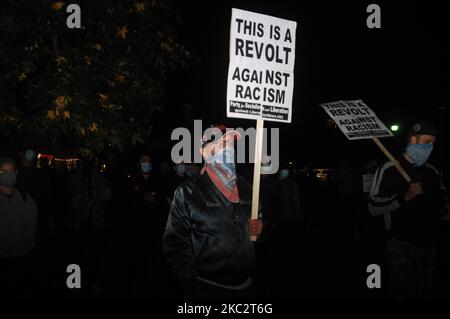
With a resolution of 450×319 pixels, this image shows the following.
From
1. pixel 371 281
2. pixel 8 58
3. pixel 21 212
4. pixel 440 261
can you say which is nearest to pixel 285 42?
pixel 21 212

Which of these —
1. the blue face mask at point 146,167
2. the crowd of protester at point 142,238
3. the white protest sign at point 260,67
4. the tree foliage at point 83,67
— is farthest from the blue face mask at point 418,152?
the blue face mask at point 146,167

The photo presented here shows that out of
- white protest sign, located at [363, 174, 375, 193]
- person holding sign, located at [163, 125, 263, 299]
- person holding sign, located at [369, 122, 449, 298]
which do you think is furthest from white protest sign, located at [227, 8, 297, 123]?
white protest sign, located at [363, 174, 375, 193]

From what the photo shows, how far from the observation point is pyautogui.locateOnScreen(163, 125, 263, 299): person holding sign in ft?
15.0

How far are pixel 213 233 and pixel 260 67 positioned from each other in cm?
148

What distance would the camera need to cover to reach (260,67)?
5.12 m

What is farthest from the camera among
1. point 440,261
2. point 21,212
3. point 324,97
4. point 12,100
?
point 324,97

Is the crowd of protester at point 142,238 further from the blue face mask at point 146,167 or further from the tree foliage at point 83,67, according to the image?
the tree foliage at point 83,67

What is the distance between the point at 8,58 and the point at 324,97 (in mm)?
31870

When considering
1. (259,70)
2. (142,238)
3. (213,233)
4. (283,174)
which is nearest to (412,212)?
(259,70)

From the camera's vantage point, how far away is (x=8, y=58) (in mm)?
9398

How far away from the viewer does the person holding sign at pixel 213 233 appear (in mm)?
4578

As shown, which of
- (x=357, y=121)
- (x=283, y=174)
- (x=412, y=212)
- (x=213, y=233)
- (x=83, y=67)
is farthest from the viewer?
(x=283, y=174)

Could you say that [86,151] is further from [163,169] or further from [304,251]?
[304,251]

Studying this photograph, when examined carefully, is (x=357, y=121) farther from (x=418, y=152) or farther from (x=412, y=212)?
(x=412, y=212)
